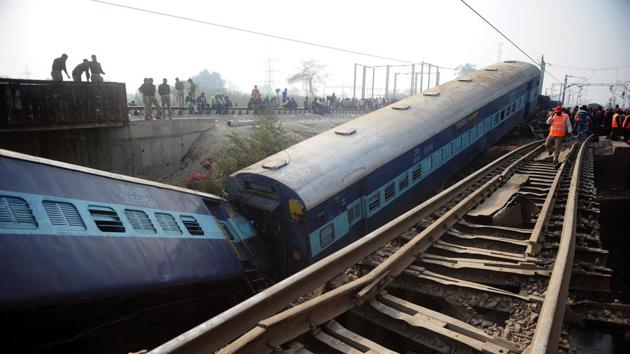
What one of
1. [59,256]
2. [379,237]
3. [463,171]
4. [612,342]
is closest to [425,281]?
[379,237]

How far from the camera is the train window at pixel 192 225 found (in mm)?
7469

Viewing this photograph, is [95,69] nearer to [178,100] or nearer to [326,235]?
[178,100]

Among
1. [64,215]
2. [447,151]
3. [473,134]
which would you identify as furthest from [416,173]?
[64,215]

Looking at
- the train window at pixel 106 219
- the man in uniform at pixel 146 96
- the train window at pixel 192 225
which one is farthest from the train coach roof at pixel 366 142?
the man in uniform at pixel 146 96

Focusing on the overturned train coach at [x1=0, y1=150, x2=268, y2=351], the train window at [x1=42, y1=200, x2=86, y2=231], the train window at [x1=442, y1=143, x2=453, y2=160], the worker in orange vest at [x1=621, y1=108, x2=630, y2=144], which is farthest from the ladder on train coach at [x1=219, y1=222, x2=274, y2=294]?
the worker in orange vest at [x1=621, y1=108, x2=630, y2=144]

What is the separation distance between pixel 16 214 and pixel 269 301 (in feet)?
12.8

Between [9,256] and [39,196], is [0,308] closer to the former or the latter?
[9,256]

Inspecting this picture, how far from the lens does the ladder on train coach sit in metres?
8.06

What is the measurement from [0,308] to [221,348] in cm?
303

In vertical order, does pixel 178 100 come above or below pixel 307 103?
below

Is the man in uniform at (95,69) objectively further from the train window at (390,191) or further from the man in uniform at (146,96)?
the train window at (390,191)

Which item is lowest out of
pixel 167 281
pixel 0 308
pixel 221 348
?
pixel 167 281

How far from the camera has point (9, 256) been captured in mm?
4648

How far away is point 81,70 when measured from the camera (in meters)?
14.9
